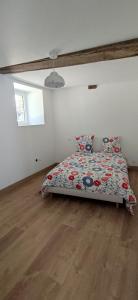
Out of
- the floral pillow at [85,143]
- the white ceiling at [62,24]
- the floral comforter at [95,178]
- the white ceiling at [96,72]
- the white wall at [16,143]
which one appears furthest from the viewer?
the floral pillow at [85,143]

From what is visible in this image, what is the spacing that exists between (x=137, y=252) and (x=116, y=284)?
0.44 m

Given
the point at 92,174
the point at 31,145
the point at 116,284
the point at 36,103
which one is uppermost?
the point at 36,103

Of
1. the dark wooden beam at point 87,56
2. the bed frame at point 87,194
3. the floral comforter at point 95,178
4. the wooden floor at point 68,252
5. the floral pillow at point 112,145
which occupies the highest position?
the dark wooden beam at point 87,56

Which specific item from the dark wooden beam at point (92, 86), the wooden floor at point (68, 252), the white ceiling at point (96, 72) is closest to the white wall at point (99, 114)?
the dark wooden beam at point (92, 86)

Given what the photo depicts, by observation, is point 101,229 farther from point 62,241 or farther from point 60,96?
point 60,96

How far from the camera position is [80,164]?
329 cm

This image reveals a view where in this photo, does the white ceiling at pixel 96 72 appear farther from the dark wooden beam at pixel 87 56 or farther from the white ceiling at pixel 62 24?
the white ceiling at pixel 62 24

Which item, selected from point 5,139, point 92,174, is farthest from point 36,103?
point 92,174

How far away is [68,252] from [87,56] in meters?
2.47

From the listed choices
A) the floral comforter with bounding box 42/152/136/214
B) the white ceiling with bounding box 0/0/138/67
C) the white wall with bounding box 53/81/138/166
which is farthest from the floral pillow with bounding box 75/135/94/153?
the white ceiling with bounding box 0/0/138/67

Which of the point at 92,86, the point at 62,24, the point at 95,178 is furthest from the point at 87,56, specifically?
the point at 92,86

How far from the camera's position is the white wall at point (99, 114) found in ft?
13.5

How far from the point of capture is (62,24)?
161 cm

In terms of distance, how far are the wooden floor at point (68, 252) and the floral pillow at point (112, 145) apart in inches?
65.8
